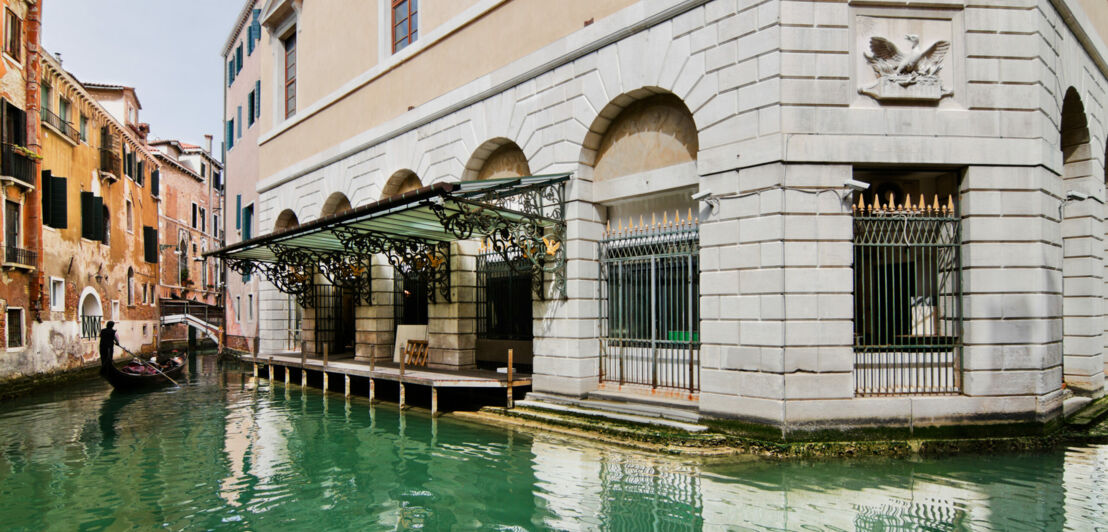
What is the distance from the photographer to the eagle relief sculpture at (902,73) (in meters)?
8.88

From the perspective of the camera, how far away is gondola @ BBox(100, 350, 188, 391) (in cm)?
1786

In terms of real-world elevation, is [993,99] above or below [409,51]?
below

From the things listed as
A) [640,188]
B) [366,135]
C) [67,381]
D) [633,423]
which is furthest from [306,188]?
[633,423]

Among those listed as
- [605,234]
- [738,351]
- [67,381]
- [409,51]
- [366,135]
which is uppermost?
[409,51]

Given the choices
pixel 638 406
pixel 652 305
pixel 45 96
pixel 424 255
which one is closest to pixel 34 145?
pixel 45 96

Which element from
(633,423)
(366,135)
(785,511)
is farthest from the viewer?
(366,135)

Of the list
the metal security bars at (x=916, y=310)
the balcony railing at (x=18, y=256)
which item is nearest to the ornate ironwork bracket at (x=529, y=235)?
the metal security bars at (x=916, y=310)

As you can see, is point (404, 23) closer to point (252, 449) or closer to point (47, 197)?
point (252, 449)

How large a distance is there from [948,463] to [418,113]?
11.2 metres

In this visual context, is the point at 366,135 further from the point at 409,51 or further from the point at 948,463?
the point at 948,463

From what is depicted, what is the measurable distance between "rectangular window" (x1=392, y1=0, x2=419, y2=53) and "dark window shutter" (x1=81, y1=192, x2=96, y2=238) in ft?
42.9

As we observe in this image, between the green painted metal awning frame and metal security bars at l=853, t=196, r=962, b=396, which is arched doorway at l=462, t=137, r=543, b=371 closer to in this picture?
the green painted metal awning frame

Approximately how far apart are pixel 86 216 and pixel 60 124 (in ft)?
10.2

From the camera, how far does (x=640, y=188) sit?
10.8 metres
